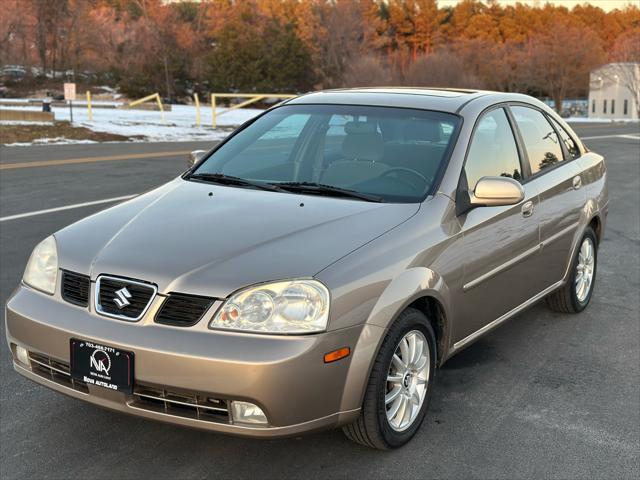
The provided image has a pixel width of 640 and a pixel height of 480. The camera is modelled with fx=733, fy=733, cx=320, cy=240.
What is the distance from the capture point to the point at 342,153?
4.19m

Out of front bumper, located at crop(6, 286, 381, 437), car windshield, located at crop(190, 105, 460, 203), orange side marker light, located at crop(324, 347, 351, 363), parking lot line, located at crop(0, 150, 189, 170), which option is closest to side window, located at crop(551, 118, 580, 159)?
car windshield, located at crop(190, 105, 460, 203)

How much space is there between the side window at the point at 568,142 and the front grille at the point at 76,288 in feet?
11.8

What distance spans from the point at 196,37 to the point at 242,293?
6914cm

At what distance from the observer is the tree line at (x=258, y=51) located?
59.7m

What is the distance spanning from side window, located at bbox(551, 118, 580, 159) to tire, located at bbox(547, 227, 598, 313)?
557mm

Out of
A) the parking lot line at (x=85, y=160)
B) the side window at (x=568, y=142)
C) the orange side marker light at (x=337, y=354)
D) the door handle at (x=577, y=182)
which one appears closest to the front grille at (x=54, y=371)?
the orange side marker light at (x=337, y=354)

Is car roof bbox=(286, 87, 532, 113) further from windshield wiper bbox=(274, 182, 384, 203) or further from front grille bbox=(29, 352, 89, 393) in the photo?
front grille bbox=(29, 352, 89, 393)

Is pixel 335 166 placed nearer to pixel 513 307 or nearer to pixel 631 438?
pixel 513 307

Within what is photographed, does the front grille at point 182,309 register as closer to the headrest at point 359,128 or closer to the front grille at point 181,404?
the front grille at point 181,404

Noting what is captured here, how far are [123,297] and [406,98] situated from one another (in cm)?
229

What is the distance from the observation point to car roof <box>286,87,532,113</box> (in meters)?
4.29

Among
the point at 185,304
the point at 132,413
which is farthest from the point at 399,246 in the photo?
the point at 132,413

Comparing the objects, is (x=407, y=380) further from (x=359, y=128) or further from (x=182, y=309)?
(x=359, y=128)

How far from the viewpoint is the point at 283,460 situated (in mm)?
3172
